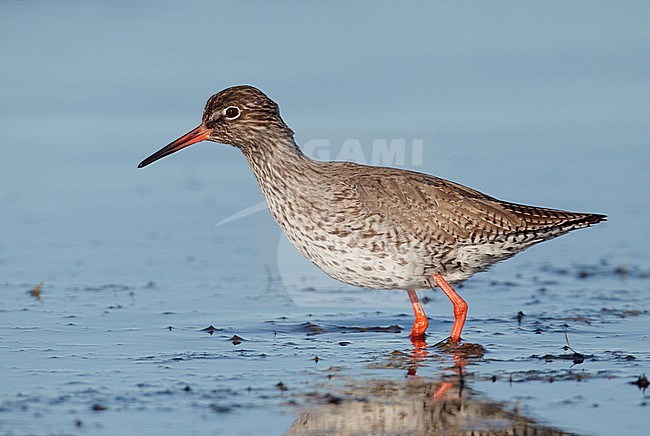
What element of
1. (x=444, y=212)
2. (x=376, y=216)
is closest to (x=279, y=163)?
(x=376, y=216)

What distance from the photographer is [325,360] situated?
27.6 ft

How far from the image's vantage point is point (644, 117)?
16391 millimetres

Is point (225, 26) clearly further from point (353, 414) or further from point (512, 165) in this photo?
point (353, 414)

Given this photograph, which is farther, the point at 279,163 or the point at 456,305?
the point at 279,163

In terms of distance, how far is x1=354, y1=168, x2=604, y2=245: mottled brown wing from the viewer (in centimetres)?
925

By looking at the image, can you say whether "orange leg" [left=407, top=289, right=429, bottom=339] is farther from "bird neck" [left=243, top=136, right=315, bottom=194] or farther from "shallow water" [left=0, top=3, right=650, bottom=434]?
"bird neck" [left=243, top=136, right=315, bottom=194]

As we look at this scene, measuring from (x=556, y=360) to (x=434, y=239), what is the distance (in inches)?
57.9

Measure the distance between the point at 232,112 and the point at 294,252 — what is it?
304cm

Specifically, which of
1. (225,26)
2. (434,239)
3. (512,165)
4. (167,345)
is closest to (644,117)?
(512,165)

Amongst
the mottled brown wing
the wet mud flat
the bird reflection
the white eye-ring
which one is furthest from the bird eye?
the bird reflection

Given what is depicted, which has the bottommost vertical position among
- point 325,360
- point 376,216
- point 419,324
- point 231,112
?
point 325,360

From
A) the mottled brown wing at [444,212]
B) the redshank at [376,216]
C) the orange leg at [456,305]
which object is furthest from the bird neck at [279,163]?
the orange leg at [456,305]

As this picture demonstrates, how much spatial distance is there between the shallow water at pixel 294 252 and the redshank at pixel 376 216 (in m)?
0.56

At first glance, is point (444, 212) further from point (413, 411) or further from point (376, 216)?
point (413, 411)
